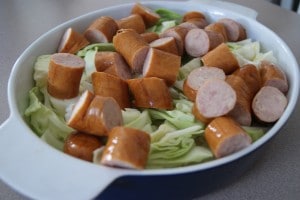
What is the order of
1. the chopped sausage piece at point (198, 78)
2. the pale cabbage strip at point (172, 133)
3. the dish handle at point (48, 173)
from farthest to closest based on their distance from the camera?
the chopped sausage piece at point (198, 78) → the pale cabbage strip at point (172, 133) → the dish handle at point (48, 173)

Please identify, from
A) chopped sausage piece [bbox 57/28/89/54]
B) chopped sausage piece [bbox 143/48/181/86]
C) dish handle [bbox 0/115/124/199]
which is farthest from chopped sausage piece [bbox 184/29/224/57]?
dish handle [bbox 0/115/124/199]

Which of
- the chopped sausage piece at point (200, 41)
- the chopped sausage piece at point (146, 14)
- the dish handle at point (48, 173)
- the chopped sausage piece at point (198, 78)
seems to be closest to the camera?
the dish handle at point (48, 173)

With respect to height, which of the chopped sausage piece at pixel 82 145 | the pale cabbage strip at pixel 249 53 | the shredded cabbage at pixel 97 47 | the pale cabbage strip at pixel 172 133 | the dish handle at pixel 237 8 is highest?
the dish handle at pixel 237 8

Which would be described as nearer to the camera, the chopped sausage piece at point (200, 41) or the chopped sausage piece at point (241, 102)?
the chopped sausage piece at point (241, 102)

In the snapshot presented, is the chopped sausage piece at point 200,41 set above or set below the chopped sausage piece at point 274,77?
above

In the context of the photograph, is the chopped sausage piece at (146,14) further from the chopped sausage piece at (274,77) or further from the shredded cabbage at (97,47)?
the chopped sausage piece at (274,77)

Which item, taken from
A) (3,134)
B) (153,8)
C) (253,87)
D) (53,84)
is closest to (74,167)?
(3,134)

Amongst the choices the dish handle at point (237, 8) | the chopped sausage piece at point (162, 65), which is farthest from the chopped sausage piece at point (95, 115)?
the dish handle at point (237, 8)

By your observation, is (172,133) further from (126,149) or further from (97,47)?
(97,47)
